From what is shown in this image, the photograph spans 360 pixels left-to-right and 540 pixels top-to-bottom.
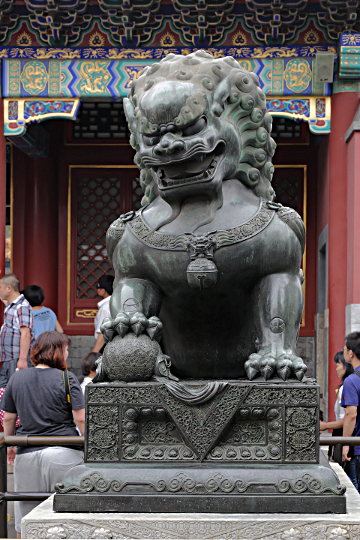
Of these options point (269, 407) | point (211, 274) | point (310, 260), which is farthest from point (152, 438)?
point (310, 260)

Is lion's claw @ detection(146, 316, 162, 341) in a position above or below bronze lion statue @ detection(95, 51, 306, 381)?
below

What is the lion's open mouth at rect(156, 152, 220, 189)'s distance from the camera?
229 cm

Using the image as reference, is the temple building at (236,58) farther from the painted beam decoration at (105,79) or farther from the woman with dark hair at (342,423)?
the woman with dark hair at (342,423)

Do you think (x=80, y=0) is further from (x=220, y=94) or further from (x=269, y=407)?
(x=269, y=407)

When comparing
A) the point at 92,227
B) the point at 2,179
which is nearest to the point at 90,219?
the point at 92,227

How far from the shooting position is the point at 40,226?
28.9 feet

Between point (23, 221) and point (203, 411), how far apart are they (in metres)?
7.07

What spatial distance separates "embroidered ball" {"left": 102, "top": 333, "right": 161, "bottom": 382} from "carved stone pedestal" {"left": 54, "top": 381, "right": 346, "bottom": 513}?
0.11 feet

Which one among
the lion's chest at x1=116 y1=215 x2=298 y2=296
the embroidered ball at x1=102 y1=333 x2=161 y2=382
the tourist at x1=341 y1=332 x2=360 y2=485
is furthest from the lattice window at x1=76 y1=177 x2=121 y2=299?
the embroidered ball at x1=102 y1=333 x2=161 y2=382

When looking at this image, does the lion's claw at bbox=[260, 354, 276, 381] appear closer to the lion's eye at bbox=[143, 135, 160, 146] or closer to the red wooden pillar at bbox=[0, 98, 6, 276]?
the lion's eye at bbox=[143, 135, 160, 146]

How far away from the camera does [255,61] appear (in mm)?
6949

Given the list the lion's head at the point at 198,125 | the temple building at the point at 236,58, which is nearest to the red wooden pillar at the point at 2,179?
the temple building at the point at 236,58

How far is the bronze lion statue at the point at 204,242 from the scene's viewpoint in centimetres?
225

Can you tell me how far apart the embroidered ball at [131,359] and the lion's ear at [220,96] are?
79 cm
